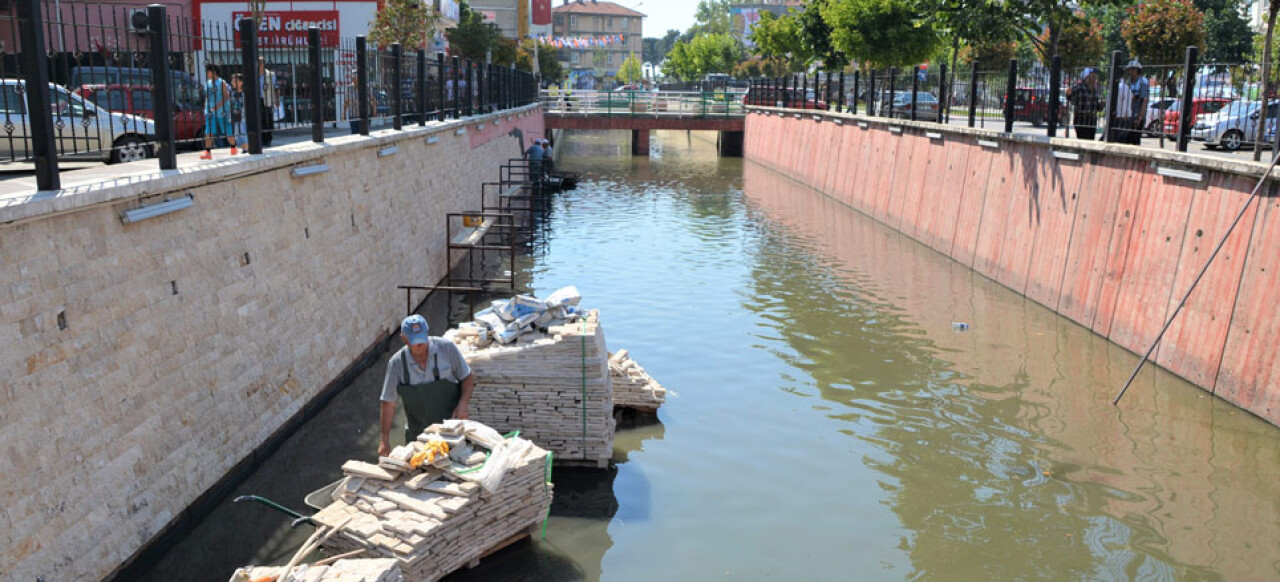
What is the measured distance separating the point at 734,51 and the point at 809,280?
3652 inches

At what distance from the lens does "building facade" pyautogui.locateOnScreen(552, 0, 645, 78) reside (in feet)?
560

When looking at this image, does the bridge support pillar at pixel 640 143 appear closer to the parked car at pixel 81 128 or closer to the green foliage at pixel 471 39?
the green foliage at pixel 471 39

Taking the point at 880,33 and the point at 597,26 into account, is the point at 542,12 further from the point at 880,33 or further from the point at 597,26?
the point at 880,33

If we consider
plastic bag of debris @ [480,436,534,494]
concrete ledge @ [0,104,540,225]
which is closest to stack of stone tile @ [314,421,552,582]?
plastic bag of debris @ [480,436,534,494]

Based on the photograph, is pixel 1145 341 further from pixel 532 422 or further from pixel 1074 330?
pixel 532 422

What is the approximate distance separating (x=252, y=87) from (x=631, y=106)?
40.2 m

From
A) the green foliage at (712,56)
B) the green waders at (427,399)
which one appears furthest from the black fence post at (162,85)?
the green foliage at (712,56)

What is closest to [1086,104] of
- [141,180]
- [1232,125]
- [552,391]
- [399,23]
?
[1232,125]

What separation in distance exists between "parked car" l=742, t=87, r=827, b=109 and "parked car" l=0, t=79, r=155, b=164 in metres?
28.8

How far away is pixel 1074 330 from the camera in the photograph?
14.6 m

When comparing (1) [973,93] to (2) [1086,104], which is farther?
(1) [973,93]

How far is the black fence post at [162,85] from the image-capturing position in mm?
8430

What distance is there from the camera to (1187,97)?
13.0m

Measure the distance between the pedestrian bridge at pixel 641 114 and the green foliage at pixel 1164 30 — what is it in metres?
20.5
